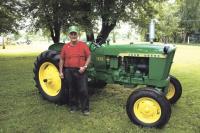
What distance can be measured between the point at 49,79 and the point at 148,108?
8.55 feet

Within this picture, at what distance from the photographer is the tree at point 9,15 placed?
67.9ft

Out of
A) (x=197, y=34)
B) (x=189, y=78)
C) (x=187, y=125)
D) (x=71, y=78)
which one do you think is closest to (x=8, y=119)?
(x=71, y=78)

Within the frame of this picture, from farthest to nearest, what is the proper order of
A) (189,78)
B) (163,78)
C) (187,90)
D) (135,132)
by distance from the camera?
(189,78), (187,90), (163,78), (135,132)

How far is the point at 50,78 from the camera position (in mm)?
7688

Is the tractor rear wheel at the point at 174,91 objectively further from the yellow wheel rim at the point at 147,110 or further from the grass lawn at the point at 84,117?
the yellow wheel rim at the point at 147,110

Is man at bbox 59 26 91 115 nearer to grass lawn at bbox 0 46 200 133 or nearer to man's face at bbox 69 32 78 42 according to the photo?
man's face at bbox 69 32 78 42

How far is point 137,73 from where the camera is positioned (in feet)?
22.5

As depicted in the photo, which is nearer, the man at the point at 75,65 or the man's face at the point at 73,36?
the man's face at the point at 73,36

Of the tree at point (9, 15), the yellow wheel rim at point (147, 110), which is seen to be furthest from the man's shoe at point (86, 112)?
the tree at point (9, 15)

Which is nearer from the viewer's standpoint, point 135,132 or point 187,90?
point 135,132

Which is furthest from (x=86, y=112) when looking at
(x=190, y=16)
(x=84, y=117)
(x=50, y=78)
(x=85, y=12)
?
(x=190, y=16)

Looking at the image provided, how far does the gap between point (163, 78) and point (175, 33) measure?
59628 millimetres

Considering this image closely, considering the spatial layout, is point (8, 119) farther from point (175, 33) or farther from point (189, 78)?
point (175, 33)

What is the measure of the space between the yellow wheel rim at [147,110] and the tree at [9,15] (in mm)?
15803
